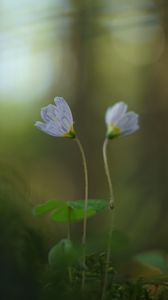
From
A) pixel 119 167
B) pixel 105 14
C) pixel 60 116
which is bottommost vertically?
pixel 60 116

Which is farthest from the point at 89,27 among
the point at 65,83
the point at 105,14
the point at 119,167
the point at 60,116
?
the point at 60,116

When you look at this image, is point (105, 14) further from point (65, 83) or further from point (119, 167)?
point (119, 167)

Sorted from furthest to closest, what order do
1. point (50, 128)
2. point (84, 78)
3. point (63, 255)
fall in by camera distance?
point (84, 78), point (50, 128), point (63, 255)

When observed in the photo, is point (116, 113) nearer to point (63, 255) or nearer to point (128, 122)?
point (128, 122)

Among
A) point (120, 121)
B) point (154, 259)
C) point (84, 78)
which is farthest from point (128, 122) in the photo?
point (84, 78)

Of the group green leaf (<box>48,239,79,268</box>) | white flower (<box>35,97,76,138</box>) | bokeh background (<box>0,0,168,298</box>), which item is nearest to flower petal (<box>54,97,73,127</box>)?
white flower (<box>35,97,76,138</box>)

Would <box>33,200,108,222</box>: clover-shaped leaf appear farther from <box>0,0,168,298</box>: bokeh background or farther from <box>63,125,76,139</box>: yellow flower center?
<box>0,0,168,298</box>: bokeh background

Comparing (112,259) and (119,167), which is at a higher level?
(119,167)
